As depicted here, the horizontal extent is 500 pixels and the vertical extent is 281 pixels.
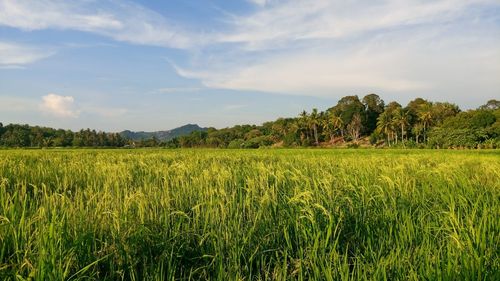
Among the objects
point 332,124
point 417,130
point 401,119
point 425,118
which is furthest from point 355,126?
point 417,130

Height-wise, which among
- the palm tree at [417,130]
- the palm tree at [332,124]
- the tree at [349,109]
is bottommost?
the palm tree at [417,130]

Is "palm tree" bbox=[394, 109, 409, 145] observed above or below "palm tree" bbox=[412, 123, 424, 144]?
above

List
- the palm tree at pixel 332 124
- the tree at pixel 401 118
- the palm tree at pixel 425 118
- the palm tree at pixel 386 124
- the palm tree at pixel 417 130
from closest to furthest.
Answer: the palm tree at pixel 417 130
the palm tree at pixel 425 118
the tree at pixel 401 118
the palm tree at pixel 386 124
the palm tree at pixel 332 124

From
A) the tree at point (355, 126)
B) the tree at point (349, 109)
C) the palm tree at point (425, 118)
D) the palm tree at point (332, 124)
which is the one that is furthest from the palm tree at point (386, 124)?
the palm tree at point (332, 124)

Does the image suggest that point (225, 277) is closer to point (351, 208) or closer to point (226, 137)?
point (351, 208)

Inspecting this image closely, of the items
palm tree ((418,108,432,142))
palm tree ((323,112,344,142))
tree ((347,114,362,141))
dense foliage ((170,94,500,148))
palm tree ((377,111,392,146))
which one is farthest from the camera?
palm tree ((323,112,344,142))

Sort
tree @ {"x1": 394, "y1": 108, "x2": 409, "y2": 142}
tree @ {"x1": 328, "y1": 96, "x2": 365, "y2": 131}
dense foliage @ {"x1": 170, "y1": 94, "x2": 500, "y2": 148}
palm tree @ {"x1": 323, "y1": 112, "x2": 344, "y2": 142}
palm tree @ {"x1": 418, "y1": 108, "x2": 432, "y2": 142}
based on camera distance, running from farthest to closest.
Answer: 1. tree @ {"x1": 328, "y1": 96, "x2": 365, "y2": 131}
2. palm tree @ {"x1": 323, "y1": 112, "x2": 344, "y2": 142}
3. tree @ {"x1": 394, "y1": 108, "x2": 409, "y2": 142}
4. palm tree @ {"x1": 418, "y1": 108, "x2": 432, "y2": 142}
5. dense foliage @ {"x1": 170, "y1": 94, "x2": 500, "y2": 148}

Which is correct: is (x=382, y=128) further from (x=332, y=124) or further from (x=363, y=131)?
(x=332, y=124)

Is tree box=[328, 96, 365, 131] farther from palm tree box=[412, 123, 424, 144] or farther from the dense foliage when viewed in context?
palm tree box=[412, 123, 424, 144]

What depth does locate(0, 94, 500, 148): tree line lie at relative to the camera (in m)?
71.5

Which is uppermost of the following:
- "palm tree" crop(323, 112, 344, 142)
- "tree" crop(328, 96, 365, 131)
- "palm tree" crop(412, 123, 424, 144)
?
"tree" crop(328, 96, 365, 131)

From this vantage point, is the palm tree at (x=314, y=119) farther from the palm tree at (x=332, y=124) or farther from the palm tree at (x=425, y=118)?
the palm tree at (x=425, y=118)

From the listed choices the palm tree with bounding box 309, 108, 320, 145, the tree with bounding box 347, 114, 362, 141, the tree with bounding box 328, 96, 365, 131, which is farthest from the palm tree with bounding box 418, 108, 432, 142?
the palm tree with bounding box 309, 108, 320, 145

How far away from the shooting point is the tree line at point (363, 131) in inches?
2815
